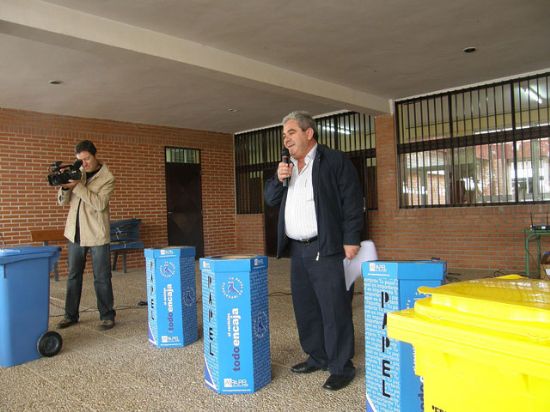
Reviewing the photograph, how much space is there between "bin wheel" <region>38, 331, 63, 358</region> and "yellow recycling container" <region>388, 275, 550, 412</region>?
2.81 meters

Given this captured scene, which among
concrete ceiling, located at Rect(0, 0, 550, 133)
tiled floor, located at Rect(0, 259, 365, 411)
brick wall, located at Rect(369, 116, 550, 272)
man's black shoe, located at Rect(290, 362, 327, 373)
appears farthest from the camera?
brick wall, located at Rect(369, 116, 550, 272)

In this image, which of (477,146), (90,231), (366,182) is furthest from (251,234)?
(90,231)

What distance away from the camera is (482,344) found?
1.01 m

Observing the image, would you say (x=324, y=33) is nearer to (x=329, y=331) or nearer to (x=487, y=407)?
(x=329, y=331)

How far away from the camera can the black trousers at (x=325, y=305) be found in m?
2.49

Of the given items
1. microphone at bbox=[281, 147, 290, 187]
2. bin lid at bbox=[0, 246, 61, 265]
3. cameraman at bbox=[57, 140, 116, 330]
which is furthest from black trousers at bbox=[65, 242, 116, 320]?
microphone at bbox=[281, 147, 290, 187]

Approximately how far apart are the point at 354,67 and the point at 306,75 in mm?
684

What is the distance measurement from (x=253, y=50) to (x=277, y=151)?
4401 mm

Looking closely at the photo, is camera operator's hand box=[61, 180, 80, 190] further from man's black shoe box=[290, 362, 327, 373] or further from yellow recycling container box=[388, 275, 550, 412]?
yellow recycling container box=[388, 275, 550, 412]

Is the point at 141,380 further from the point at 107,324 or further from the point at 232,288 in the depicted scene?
the point at 107,324

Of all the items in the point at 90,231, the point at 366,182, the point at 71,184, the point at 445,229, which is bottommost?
the point at 445,229

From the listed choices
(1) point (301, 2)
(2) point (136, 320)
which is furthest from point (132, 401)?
(1) point (301, 2)

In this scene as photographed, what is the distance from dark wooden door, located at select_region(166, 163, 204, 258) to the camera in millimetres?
9266

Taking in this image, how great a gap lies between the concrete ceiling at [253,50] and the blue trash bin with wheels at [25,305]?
80.3 inches
